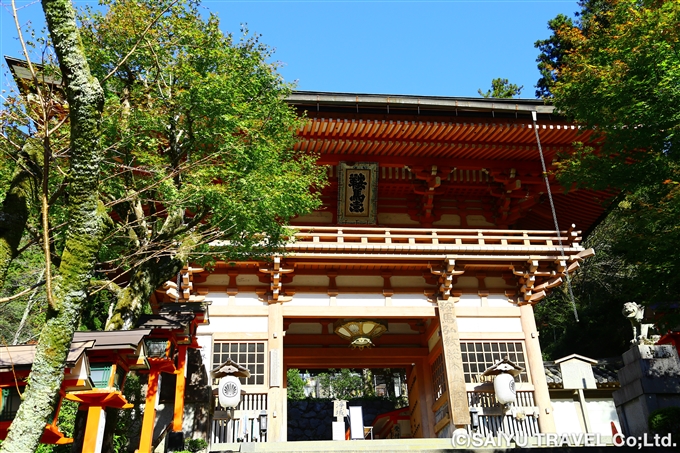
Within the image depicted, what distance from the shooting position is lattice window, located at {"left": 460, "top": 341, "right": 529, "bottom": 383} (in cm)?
1232

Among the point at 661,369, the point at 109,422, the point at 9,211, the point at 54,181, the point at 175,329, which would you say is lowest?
the point at 109,422

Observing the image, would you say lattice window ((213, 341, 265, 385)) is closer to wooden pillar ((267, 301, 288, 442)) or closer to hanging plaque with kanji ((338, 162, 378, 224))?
wooden pillar ((267, 301, 288, 442))

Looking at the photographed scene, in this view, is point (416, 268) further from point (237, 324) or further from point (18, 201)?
point (18, 201)

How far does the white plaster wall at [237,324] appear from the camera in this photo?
12172 millimetres

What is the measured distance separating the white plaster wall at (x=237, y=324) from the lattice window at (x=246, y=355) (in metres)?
0.29

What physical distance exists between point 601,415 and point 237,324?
952cm

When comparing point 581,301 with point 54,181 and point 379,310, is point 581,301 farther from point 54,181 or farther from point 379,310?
point 54,181

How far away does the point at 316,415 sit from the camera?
22.8m

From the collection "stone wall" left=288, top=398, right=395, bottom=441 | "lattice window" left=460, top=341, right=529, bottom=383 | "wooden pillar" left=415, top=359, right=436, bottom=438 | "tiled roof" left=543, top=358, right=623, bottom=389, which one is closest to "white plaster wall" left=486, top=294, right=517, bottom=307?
"lattice window" left=460, top=341, right=529, bottom=383

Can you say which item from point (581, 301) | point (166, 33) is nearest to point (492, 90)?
point (581, 301)

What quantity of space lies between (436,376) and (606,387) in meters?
4.44

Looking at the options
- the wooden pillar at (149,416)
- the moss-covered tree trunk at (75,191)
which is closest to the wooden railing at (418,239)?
the wooden pillar at (149,416)

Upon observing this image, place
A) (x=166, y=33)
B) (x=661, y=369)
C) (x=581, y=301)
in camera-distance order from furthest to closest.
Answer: (x=581, y=301) → (x=661, y=369) → (x=166, y=33)

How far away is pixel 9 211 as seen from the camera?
6.10 metres
